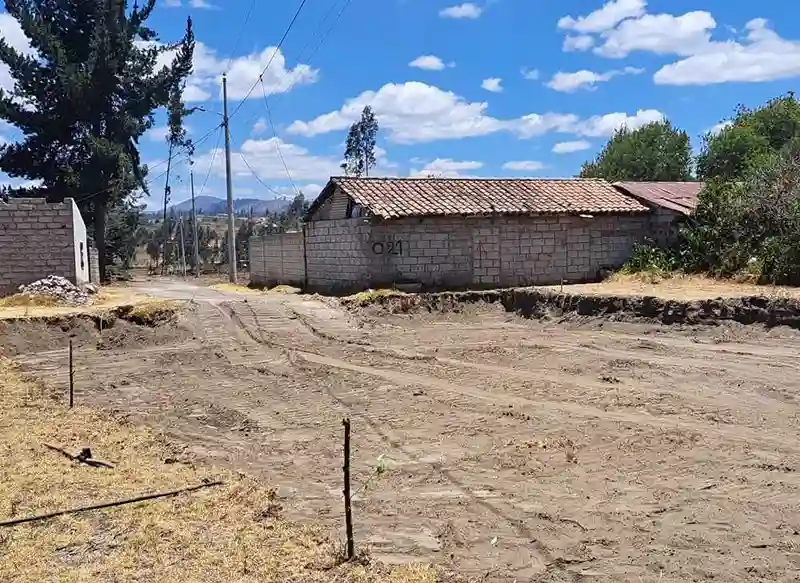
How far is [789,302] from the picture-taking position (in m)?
14.4

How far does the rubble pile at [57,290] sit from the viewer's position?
17859 mm

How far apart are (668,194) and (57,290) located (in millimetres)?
19470

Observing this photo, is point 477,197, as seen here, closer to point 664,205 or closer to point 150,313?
point 664,205

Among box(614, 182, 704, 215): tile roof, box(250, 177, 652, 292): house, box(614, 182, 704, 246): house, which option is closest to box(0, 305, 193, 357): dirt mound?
box(250, 177, 652, 292): house

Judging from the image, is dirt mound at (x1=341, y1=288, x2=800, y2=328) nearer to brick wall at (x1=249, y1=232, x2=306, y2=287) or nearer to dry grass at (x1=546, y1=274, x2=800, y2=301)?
dry grass at (x1=546, y1=274, x2=800, y2=301)

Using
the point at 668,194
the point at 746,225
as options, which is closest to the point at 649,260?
the point at 746,225

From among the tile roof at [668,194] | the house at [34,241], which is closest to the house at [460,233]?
the tile roof at [668,194]

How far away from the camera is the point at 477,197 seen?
869 inches

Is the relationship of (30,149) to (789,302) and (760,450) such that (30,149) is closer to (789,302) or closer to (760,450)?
(789,302)

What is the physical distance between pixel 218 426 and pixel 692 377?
270 inches

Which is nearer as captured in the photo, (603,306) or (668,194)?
(603,306)

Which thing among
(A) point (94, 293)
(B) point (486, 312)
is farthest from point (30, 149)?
(B) point (486, 312)

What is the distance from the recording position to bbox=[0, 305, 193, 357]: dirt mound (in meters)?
14.8

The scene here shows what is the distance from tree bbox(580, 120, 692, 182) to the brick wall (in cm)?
2144
